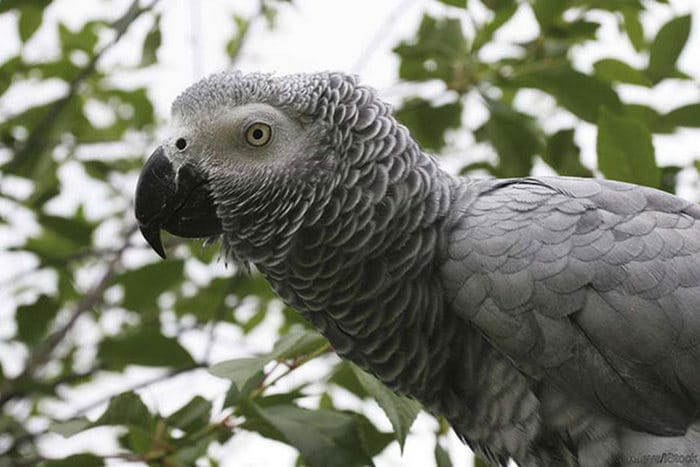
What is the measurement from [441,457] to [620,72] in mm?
1269

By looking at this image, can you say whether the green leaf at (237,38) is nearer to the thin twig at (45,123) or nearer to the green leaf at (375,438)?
the thin twig at (45,123)

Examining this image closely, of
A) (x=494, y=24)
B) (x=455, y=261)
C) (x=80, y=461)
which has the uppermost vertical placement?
(x=494, y=24)

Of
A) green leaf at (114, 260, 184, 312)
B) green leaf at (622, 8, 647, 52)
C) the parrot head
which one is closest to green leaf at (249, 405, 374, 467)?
the parrot head

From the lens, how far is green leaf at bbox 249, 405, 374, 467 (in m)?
2.09

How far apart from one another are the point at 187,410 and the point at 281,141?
76 centimetres

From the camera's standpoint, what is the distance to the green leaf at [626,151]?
2.27 meters

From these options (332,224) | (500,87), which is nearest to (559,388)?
(332,224)

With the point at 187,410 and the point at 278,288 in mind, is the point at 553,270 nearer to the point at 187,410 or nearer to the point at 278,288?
the point at 278,288

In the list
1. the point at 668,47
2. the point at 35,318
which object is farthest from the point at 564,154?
the point at 35,318

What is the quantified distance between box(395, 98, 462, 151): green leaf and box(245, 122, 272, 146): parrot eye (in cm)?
99

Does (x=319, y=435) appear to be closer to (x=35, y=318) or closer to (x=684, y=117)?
(x=35, y=318)

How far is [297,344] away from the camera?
2074 mm

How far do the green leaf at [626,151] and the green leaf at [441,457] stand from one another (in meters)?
0.82

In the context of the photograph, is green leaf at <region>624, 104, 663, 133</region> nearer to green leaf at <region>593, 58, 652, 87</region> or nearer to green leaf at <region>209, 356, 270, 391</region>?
green leaf at <region>593, 58, 652, 87</region>
